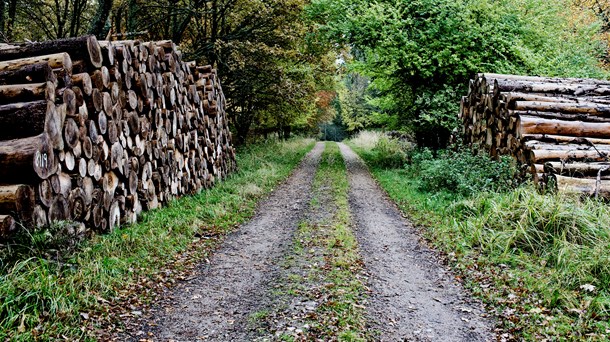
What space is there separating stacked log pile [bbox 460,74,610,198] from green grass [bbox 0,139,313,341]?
622 cm

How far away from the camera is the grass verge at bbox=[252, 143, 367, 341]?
173 inches

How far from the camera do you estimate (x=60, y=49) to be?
664 cm

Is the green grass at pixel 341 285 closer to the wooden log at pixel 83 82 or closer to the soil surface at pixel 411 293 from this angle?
the soil surface at pixel 411 293

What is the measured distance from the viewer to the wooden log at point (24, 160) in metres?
5.24

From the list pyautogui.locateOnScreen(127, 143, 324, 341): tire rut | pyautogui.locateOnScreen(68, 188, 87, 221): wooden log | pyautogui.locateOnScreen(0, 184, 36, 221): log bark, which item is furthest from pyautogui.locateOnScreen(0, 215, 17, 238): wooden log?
pyautogui.locateOnScreen(127, 143, 324, 341): tire rut

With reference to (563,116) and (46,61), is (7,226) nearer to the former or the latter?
(46,61)

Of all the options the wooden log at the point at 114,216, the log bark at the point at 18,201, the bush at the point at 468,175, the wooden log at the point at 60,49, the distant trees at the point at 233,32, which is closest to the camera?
the log bark at the point at 18,201

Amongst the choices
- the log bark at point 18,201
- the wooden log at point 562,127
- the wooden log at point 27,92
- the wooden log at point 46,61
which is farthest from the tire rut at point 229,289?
the wooden log at point 562,127

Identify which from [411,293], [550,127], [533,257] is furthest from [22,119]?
[550,127]

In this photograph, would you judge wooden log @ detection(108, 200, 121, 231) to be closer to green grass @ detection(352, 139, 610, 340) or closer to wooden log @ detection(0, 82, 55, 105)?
wooden log @ detection(0, 82, 55, 105)

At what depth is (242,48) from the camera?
16.1 metres

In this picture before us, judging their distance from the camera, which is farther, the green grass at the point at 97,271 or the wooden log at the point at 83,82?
the wooden log at the point at 83,82

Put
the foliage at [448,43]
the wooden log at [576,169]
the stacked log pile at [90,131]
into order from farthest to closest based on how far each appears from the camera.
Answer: the foliage at [448,43], the wooden log at [576,169], the stacked log pile at [90,131]

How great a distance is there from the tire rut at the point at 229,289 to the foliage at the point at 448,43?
27.3 ft
